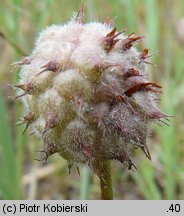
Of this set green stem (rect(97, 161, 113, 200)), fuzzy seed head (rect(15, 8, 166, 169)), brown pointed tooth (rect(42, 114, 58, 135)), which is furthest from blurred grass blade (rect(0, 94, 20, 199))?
brown pointed tooth (rect(42, 114, 58, 135))

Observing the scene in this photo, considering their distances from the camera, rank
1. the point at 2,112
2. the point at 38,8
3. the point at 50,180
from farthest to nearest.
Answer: the point at 38,8 → the point at 50,180 → the point at 2,112

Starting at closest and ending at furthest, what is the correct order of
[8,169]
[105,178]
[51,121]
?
1. [51,121]
2. [105,178]
3. [8,169]

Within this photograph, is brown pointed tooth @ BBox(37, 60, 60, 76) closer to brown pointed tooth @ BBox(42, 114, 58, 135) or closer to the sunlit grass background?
brown pointed tooth @ BBox(42, 114, 58, 135)

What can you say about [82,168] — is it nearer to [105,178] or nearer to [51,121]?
[105,178]

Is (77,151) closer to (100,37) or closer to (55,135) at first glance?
(55,135)

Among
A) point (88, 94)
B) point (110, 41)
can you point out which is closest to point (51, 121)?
point (88, 94)

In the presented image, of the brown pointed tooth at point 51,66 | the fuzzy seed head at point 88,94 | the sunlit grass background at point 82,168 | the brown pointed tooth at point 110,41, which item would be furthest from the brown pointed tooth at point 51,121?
the sunlit grass background at point 82,168

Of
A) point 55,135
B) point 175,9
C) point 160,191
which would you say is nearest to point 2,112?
point 160,191

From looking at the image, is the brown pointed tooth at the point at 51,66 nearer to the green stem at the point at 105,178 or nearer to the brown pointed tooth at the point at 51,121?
the brown pointed tooth at the point at 51,121
